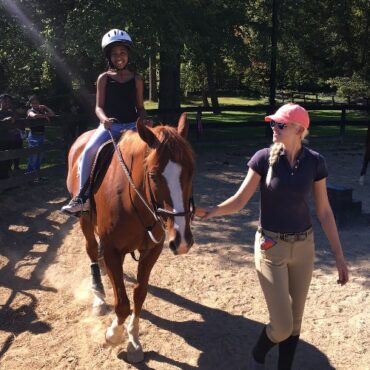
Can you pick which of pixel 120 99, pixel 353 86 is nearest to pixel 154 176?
pixel 120 99

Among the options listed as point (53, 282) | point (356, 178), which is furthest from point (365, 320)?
point (356, 178)

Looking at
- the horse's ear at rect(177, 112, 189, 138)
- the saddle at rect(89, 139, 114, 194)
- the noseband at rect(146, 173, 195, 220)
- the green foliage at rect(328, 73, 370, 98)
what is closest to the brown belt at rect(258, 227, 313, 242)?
the noseband at rect(146, 173, 195, 220)

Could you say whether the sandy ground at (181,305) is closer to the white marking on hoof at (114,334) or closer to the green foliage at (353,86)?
the white marking on hoof at (114,334)

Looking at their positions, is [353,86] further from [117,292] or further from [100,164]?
[117,292]

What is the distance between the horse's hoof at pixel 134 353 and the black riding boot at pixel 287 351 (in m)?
1.19

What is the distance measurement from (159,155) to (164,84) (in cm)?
1280

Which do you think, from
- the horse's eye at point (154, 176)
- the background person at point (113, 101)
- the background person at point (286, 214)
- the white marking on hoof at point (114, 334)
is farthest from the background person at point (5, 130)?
the background person at point (286, 214)

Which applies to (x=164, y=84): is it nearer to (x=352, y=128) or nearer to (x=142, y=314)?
(x=352, y=128)

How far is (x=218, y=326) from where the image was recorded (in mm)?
4395

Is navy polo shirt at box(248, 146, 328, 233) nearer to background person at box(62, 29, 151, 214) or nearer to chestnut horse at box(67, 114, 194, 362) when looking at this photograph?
chestnut horse at box(67, 114, 194, 362)

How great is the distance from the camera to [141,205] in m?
3.64

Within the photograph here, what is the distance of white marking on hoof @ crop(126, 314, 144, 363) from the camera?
3822 millimetres

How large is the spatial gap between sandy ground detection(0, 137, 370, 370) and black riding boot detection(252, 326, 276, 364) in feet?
1.34

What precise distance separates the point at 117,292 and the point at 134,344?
47cm
